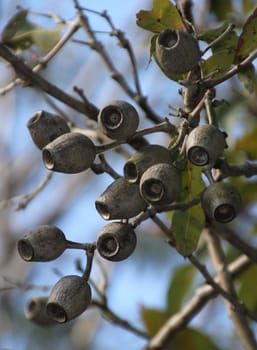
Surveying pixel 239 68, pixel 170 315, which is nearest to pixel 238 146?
pixel 170 315

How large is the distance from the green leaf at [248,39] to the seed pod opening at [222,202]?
0.78 ft

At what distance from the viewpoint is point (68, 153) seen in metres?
1.13

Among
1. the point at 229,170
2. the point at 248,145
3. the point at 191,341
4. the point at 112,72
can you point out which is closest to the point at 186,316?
the point at 191,341

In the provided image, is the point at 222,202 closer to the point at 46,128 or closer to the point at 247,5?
the point at 46,128

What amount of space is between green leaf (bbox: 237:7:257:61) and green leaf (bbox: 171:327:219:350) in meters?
0.88

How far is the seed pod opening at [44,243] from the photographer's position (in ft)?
3.76

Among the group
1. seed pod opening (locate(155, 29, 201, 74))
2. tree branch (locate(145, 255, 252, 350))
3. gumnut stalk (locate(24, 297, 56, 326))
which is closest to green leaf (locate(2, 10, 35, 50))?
gumnut stalk (locate(24, 297, 56, 326))

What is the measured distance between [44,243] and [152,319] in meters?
0.94

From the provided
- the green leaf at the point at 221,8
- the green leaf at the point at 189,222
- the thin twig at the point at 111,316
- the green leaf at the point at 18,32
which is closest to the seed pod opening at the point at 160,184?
the green leaf at the point at 189,222

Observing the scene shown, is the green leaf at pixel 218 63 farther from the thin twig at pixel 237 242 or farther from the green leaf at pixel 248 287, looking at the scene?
the green leaf at pixel 248 287

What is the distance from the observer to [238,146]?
204cm

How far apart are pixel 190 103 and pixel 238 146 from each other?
2.86 ft

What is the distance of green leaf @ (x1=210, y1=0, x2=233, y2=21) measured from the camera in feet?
7.27

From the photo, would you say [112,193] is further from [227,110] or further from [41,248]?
[227,110]
